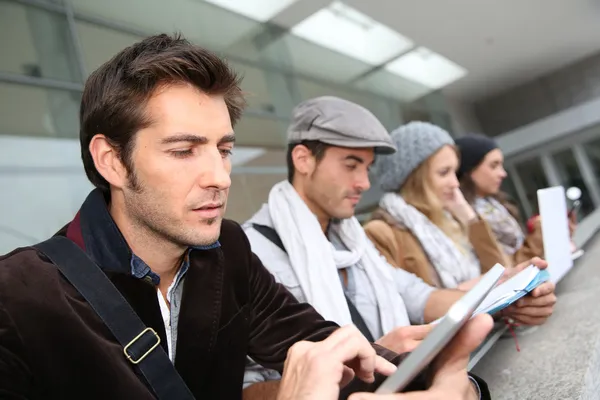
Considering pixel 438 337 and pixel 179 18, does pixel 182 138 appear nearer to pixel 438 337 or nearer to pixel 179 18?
pixel 438 337

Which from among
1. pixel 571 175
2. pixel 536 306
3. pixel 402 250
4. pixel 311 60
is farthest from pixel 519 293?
pixel 571 175

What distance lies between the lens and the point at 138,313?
0.90 m

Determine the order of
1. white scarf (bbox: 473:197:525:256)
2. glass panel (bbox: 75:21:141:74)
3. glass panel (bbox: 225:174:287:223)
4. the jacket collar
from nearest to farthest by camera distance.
A: the jacket collar < white scarf (bbox: 473:197:525:256) < glass panel (bbox: 75:21:141:74) < glass panel (bbox: 225:174:287:223)

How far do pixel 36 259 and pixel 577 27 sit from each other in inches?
439

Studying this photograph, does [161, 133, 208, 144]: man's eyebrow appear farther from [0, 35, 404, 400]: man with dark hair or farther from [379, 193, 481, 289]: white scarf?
[379, 193, 481, 289]: white scarf

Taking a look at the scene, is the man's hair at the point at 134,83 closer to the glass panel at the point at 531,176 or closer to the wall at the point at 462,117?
the wall at the point at 462,117

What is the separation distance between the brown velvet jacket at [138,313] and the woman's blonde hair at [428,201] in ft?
4.80

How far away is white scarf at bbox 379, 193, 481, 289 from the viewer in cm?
216

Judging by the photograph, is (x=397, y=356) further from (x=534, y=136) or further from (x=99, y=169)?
(x=534, y=136)

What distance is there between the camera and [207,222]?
101cm

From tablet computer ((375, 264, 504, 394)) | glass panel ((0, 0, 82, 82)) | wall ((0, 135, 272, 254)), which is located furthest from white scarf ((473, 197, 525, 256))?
glass panel ((0, 0, 82, 82))

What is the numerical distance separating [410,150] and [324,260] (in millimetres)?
1177

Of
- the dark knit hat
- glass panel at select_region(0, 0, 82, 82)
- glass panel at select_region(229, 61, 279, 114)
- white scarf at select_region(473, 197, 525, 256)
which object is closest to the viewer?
glass panel at select_region(0, 0, 82, 82)

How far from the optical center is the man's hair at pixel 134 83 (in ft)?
3.27
